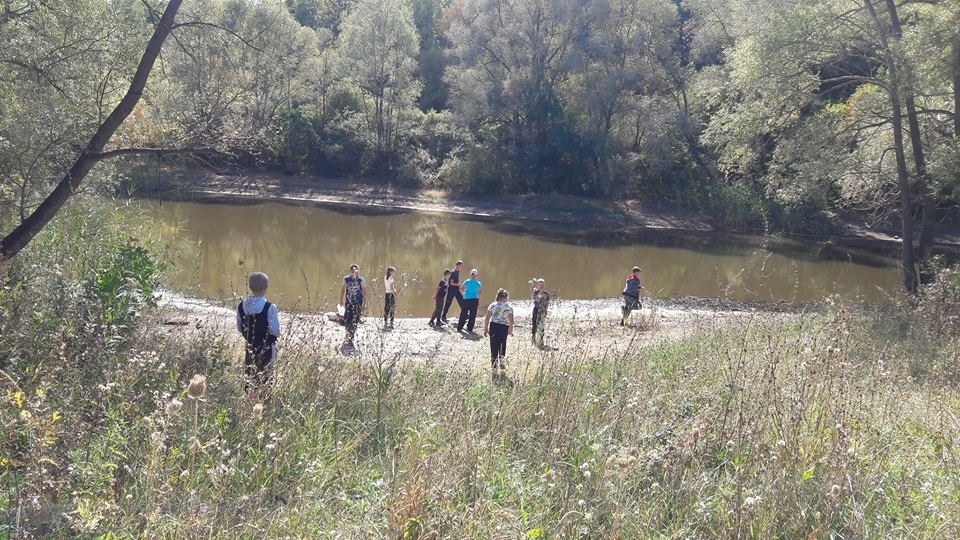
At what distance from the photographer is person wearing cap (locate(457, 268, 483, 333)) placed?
14367mm

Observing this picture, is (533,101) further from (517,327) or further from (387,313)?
(387,313)

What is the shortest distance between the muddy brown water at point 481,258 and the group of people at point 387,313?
8.04 feet

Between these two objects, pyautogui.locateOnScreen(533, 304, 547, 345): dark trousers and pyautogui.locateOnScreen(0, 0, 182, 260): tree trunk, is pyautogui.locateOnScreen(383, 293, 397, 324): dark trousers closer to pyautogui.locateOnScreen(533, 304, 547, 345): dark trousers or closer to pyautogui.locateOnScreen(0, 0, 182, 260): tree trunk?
pyautogui.locateOnScreen(533, 304, 547, 345): dark trousers

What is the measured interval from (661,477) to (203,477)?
8.78ft

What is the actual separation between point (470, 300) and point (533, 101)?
93.3ft

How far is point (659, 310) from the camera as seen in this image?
60.5 feet

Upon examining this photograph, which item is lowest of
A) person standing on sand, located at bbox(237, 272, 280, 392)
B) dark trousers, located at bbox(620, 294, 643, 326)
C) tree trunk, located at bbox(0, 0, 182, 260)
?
dark trousers, located at bbox(620, 294, 643, 326)

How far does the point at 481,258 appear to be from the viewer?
84.3 feet

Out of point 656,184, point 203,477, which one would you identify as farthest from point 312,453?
point 656,184

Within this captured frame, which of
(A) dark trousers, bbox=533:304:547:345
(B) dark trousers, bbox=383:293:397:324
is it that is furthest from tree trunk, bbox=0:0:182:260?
(A) dark trousers, bbox=533:304:547:345

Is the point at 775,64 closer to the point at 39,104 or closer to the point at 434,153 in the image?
the point at 39,104

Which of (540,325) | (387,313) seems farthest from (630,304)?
(540,325)

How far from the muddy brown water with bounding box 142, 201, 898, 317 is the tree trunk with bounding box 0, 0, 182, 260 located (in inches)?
322

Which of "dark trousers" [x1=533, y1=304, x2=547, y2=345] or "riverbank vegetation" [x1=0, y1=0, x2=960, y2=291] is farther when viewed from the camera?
"riverbank vegetation" [x1=0, y1=0, x2=960, y2=291]
